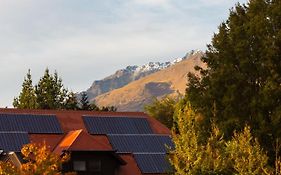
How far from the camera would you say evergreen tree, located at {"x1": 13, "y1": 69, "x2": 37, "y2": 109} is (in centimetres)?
9362

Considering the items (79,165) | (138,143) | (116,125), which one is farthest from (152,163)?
(79,165)

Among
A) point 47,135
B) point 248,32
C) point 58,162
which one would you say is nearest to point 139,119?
point 47,135

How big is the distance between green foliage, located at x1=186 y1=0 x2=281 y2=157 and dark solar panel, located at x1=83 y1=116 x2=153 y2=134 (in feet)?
42.0

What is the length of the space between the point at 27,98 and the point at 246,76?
5469 centimetres

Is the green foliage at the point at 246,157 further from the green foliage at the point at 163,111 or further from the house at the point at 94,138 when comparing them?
the green foliage at the point at 163,111

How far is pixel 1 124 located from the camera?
55625 mm

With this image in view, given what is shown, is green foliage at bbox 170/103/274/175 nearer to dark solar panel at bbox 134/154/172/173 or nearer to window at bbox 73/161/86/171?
window at bbox 73/161/86/171

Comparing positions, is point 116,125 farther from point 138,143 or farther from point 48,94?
point 48,94

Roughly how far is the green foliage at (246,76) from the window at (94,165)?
1068cm

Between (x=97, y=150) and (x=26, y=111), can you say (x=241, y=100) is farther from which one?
(x=26, y=111)

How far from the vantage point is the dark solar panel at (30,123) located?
183ft

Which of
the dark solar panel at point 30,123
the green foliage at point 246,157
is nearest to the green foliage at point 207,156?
the green foliage at point 246,157

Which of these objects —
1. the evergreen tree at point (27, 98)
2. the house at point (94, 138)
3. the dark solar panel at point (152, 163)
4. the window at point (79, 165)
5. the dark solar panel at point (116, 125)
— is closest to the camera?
the window at point (79, 165)

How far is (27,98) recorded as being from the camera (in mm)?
94312
